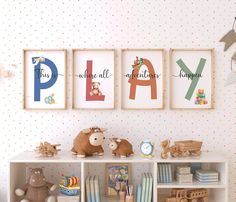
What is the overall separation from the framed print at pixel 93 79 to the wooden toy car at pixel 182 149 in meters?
0.52

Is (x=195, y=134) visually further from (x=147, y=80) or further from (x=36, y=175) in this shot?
(x=36, y=175)

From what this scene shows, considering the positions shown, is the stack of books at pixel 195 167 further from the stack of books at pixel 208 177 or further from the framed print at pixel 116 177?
the framed print at pixel 116 177

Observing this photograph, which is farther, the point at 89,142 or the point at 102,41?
the point at 102,41

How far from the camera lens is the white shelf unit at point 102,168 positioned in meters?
2.41

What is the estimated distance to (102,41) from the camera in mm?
2729

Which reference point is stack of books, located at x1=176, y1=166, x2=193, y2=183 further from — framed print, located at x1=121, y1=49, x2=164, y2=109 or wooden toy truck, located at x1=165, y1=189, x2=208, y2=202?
framed print, located at x1=121, y1=49, x2=164, y2=109

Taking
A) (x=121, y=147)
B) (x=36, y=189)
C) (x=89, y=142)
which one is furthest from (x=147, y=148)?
(x=36, y=189)

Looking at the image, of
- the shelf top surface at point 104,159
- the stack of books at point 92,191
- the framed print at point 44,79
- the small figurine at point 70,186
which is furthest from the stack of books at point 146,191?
the framed print at point 44,79

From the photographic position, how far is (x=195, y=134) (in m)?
2.73

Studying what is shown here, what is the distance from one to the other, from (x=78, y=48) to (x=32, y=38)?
1.16 ft

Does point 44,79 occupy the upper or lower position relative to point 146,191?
upper

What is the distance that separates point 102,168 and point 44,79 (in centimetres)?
79

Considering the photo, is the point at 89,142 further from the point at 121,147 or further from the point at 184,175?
the point at 184,175

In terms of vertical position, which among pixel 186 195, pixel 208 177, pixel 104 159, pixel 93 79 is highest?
pixel 93 79
